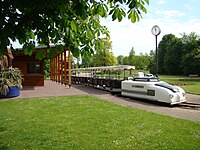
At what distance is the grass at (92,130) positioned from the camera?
6.00 meters

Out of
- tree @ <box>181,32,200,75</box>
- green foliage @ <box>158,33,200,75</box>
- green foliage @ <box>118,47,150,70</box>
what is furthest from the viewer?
green foliage @ <box>118,47,150,70</box>

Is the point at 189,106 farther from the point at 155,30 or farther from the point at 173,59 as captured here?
the point at 173,59

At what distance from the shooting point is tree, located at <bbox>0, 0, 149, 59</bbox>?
307 centimetres

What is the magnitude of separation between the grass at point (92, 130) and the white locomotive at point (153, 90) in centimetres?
416

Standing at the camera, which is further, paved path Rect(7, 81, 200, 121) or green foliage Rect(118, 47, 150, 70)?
green foliage Rect(118, 47, 150, 70)

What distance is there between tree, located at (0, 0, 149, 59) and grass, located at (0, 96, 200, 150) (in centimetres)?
317

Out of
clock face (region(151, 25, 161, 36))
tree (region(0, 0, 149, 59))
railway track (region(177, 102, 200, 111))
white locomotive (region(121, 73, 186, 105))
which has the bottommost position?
railway track (region(177, 102, 200, 111))

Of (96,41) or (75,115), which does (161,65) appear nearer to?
(75,115)

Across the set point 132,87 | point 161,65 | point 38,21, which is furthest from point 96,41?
point 161,65

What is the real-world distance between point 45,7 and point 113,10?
924mm

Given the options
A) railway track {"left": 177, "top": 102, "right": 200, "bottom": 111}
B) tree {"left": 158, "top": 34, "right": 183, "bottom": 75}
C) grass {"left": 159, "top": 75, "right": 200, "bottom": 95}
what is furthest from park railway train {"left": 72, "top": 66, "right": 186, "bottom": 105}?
tree {"left": 158, "top": 34, "right": 183, "bottom": 75}

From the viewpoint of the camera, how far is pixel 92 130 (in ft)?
24.1

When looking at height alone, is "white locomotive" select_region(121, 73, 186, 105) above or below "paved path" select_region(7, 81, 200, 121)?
above

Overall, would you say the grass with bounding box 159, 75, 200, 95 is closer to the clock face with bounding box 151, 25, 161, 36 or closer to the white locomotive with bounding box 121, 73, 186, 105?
the white locomotive with bounding box 121, 73, 186, 105
